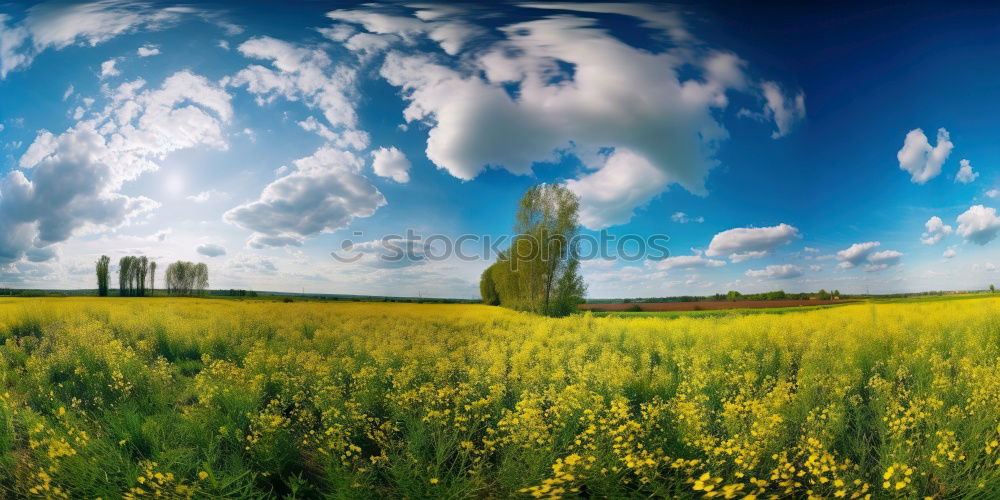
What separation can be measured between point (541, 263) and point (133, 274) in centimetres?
761

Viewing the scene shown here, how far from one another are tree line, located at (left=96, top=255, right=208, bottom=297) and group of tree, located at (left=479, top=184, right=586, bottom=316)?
5136 mm

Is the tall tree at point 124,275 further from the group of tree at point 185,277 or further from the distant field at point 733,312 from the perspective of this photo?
the distant field at point 733,312

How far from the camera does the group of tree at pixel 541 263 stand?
6910mm

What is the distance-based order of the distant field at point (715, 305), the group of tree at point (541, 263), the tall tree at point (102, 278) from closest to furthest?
the group of tree at point (541, 263) < the tall tree at point (102, 278) < the distant field at point (715, 305)

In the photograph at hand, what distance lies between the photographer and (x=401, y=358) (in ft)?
24.1

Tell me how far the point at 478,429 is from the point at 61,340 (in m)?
8.53

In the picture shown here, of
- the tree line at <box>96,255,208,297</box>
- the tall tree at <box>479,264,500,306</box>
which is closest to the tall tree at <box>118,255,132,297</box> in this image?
the tree line at <box>96,255,208,297</box>

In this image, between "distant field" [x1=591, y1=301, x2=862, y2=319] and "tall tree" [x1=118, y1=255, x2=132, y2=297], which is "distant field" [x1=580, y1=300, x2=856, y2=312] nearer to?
"distant field" [x1=591, y1=301, x2=862, y2=319]

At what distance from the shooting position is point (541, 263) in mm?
8500

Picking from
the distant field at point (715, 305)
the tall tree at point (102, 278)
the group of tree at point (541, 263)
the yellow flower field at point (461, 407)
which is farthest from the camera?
the distant field at point (715, 305)

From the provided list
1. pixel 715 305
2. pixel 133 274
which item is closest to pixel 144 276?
A: pixel 133 274

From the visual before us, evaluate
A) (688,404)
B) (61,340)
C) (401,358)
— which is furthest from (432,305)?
(61,340)

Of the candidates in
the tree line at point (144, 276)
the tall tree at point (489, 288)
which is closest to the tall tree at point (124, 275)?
the tree line at point (144, 276)

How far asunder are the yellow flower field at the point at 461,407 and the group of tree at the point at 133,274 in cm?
86
